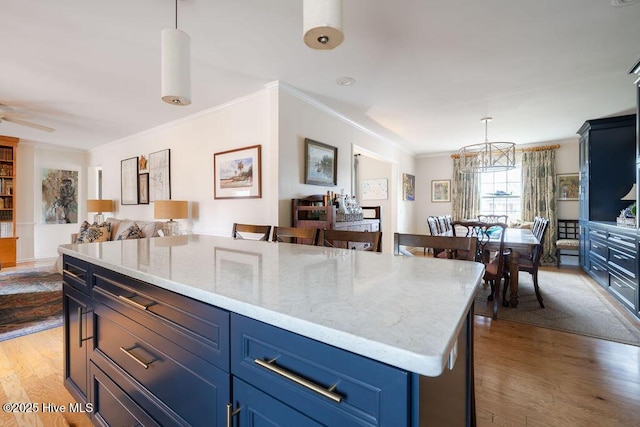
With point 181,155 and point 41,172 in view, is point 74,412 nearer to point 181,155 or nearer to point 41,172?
point 181,155

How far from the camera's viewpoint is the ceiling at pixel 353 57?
1970mm

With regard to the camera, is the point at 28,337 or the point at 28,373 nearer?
the point at 28,373

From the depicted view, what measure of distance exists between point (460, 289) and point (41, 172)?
26.5 ft

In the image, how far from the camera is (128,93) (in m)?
3.37

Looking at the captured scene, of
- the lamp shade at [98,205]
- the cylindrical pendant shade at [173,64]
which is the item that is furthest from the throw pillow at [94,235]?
the cylindrical pendant shade at [173,64]

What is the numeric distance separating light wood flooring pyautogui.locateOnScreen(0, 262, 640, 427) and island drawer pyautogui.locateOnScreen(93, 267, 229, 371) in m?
1.01

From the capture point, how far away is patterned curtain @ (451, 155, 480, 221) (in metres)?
6.69

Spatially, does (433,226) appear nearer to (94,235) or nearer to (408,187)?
(408,187)

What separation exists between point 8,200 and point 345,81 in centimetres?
661

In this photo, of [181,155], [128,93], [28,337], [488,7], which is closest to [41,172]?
[181,155]

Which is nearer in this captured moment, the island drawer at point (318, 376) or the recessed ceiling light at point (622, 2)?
the island drawer at point (318, 376)

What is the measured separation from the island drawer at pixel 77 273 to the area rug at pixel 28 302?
1.68 metres

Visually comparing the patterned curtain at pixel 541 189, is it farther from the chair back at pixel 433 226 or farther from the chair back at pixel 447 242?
the chair back at pixel 447 242

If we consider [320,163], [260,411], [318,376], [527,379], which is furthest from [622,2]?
[260,411]
